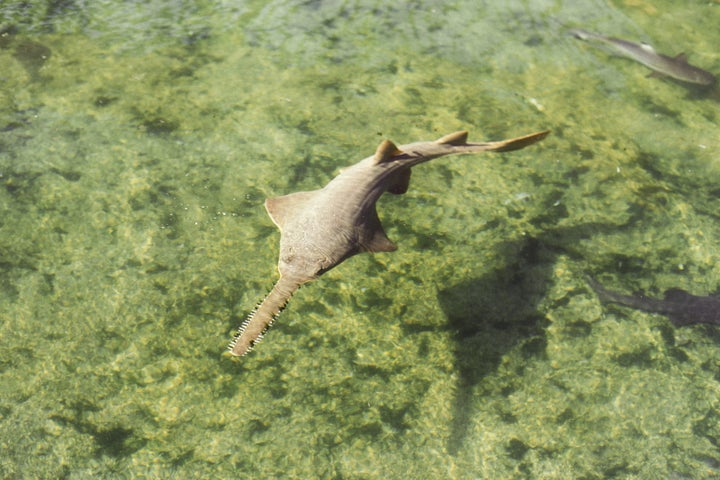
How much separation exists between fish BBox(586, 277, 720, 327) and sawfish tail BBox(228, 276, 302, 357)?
2.34m

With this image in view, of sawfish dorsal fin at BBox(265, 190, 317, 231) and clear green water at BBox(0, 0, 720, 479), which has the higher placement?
sawfish dorsal fin at BBox(265, 190, 317, 231)

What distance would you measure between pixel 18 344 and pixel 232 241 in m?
1.39

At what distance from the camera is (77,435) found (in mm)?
3150

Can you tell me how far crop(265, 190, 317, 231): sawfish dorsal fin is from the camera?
11.4ft

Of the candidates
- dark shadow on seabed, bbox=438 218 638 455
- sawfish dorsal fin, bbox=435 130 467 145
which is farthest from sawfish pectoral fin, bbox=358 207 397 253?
sawfish dorsal fin, bbox=435 130 467 145

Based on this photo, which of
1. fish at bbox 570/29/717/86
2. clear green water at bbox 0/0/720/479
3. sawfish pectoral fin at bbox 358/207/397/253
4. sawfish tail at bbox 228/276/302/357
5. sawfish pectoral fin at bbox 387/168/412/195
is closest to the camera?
sawfish tail at bbox 228/276/302/357

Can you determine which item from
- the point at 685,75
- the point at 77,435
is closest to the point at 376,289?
the point at 77,435

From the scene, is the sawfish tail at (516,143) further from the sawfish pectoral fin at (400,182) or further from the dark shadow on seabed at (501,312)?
the dark shadow on seabed at (501,312)

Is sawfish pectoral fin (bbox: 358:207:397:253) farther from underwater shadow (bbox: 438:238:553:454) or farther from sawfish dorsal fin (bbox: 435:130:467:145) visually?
sawfish dorsal fin (bbox: 435:130:467:145)

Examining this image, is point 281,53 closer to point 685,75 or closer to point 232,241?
point 232,241

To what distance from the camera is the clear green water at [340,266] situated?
10.8 feet

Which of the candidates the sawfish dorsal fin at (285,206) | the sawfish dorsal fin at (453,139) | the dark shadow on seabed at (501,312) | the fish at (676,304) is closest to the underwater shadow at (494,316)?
the dark shadow on seabed at (501,312)

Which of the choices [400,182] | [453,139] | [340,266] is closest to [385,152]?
[400,182]

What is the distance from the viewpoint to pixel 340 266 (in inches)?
163
